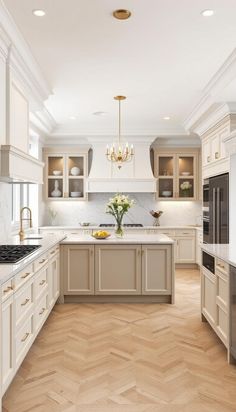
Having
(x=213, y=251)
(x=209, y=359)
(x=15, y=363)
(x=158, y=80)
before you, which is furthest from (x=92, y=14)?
(x=209, y=359)

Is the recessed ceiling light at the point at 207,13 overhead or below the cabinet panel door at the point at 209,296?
overhead

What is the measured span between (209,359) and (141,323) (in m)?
1.06

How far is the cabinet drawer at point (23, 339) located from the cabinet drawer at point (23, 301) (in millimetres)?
95

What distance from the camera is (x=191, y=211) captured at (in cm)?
800

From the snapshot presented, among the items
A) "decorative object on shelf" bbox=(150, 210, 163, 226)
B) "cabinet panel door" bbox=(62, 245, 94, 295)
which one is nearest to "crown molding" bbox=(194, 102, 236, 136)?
"decorative object on shelf" bbox=(150, 210, 163, 226)

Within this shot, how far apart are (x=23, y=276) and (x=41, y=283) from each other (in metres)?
0.80

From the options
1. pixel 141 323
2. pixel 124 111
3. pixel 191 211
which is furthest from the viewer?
pixel 191 211

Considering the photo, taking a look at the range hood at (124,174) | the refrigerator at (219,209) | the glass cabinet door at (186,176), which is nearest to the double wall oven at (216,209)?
the refrigerator at (219,209)

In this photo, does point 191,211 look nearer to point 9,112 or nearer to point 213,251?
point 213,251

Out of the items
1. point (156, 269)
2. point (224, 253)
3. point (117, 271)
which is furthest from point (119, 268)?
point (224, 253)

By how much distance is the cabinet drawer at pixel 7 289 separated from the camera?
7.45 ft

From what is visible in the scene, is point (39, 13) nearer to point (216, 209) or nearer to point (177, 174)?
point (216, 209)

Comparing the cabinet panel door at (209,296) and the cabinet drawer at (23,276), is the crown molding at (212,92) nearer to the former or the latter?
the cabinet panel door at (209,296)

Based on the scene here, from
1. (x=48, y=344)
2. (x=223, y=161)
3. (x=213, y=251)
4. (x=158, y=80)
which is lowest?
(x=48, y=344)
